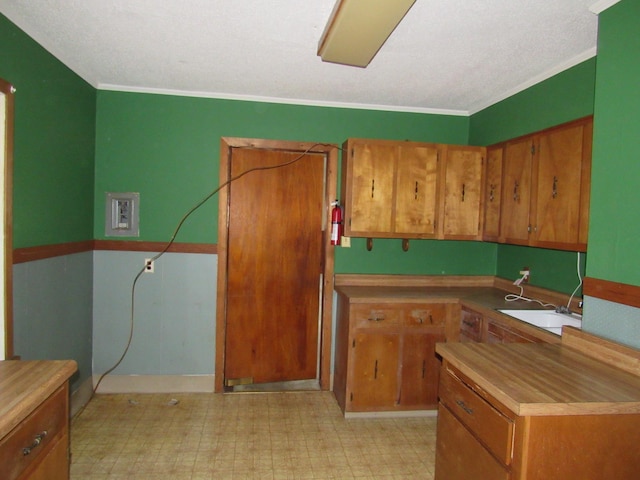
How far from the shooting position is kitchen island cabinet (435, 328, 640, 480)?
4.13ft

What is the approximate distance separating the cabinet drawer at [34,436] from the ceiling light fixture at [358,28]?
1944mm

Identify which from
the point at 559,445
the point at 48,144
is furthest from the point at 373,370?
the point at 48,144

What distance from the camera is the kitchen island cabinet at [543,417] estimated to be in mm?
1259

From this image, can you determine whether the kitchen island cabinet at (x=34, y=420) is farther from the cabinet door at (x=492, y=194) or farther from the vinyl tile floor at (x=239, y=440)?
the cabinet door at (x=492, y=194)

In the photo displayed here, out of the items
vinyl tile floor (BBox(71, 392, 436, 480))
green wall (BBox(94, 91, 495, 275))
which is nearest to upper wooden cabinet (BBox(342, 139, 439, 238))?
green wall (BBox(94, 91, 495, 275))

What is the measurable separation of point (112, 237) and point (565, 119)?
3.39 metres

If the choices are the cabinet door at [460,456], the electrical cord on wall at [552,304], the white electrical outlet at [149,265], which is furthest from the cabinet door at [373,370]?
the white electrical outlet at [149,265]

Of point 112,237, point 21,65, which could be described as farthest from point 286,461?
point 21,65

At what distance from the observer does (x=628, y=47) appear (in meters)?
1.67

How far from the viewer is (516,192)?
2.71 m

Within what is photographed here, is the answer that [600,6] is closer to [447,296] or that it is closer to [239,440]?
[447,296]

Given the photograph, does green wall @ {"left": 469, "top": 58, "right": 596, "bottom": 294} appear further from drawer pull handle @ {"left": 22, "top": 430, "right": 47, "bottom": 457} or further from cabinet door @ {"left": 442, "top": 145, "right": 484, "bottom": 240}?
drawer pull handle @ {"left": 22, "top": 430, "right": 47, "bottom": 457}

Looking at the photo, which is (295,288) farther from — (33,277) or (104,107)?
(104,107)

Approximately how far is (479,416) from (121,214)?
114 inches
